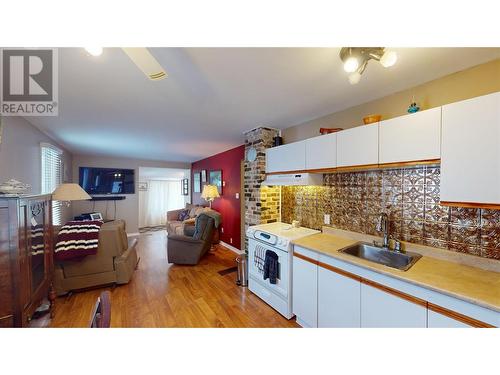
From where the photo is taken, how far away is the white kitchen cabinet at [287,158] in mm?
2271

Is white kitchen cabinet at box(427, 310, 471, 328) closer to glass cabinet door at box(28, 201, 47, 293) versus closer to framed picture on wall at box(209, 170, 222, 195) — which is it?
glass cabinet door at box(28, 201, 47, 293)

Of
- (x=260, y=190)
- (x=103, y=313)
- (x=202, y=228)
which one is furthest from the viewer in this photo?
(x=202, y=228)

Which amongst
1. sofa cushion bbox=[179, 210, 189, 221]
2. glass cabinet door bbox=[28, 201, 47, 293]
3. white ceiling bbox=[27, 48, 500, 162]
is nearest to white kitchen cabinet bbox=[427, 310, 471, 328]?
white ceiling bbox=[27, 48, 500, 162]

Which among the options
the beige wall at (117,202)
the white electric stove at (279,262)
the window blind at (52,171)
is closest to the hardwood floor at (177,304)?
the white electric stove at (279,262)

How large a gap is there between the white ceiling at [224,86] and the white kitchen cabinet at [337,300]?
5.45ft

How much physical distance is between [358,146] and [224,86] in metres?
1.34

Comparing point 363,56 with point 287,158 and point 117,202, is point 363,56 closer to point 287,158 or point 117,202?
point 287,158

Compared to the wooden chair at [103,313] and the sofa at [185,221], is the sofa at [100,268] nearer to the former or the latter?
the sofa at [185,221]

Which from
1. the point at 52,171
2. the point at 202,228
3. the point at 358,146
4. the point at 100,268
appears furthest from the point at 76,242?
the point at 358,146

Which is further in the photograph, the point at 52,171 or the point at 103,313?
the point at 52,171

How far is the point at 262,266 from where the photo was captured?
2.34m
